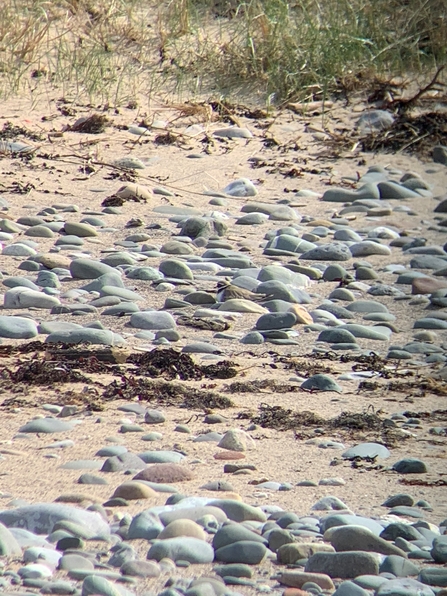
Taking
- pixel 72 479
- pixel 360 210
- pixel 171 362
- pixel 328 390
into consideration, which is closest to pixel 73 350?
pixel 171 362

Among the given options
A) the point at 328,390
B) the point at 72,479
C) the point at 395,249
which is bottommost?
the point at 395,249

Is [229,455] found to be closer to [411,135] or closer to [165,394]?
[165,394]

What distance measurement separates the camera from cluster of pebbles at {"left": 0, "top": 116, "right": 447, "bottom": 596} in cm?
200

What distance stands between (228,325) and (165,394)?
34.5 inches

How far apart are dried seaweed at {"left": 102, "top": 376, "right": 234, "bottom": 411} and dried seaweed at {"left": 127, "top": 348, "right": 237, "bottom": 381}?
9 cm

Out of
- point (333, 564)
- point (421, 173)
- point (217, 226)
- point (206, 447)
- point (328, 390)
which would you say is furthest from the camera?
point (421, 173)

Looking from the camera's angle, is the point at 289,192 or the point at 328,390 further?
the point at 289,192

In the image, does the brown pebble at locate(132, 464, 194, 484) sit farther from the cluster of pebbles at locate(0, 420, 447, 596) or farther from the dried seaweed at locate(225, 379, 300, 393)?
the dried seaweed at locate(225, 379, 300, 393)

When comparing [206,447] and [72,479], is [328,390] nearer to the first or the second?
[206,447]

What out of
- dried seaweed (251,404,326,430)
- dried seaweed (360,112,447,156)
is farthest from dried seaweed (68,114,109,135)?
dried seaweed (251,404,326,430)

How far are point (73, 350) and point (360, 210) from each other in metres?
3.31

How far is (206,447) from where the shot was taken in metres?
2.80

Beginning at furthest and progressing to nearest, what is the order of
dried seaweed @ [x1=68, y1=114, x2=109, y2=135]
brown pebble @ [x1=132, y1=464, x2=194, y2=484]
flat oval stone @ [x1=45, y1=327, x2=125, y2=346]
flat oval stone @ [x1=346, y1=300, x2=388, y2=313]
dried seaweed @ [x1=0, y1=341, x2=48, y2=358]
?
dried seaweed @ [x1=68, y1=114, x2=109, y2=135] < flat oval stone @ [x1=346, y1=300, x2=388, y2=313] < flat oval stone @ [x1=45, y1=327, x2=125, y2=346] < dried seaweed @ [x1=0, y1=341, x2=48, y2=358] < brown pebble @ [x1=132, y1=464, x2=194, y2=484]

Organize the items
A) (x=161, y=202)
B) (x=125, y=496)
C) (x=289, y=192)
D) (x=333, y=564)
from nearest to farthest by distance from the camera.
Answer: (x=333, y=564)
(x=125, y=496)
(x=161, y=202)
(x=289, y=192)
